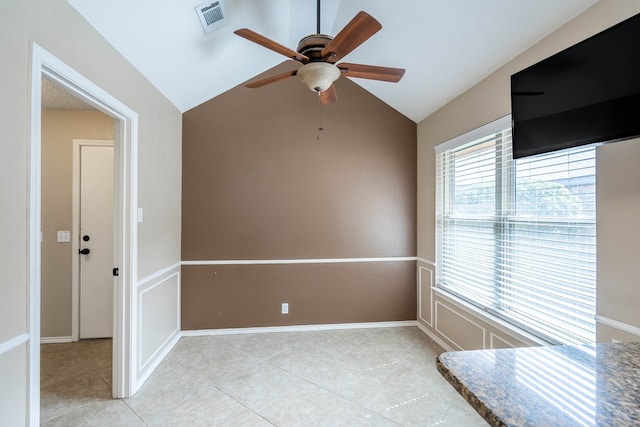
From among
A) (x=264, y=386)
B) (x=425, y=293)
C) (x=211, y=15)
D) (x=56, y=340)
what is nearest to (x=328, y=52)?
(x=211, y=15)

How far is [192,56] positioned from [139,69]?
0.45 m

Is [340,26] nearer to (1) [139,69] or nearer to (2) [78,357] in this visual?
(1) [139,69]

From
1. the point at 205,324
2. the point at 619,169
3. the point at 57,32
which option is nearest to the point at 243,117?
the point at 57,32

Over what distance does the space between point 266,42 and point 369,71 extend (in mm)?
728

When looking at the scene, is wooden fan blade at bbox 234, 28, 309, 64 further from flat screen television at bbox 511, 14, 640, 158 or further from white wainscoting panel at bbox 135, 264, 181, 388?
white wainscoting panel at bbox 135, 264, 181, 388

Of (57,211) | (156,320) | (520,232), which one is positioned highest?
(57,211)

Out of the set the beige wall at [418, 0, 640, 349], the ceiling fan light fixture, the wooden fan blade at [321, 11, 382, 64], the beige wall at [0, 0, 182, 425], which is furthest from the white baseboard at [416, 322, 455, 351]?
the beige wall at [0, 0, 182, 425]

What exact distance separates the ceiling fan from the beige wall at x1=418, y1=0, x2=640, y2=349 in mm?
886

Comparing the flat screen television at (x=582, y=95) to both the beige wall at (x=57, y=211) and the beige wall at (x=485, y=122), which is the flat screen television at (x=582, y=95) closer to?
the beige wall at (x=485, y=122)

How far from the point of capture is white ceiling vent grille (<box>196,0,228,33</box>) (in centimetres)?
208

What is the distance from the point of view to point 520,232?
2148mm

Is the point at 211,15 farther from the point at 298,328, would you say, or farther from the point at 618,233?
the point at 298,328

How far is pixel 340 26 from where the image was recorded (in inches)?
→ 110

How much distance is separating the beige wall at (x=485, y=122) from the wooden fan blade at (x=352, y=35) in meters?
1.19
